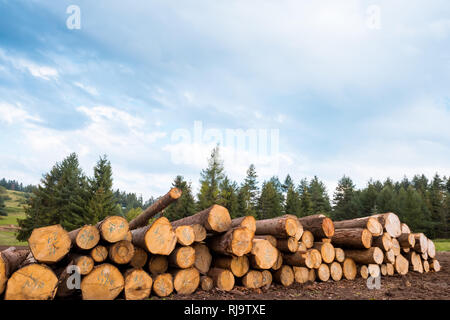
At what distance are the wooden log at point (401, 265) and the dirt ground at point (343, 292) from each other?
37.3 inches

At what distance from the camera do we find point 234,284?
18.8 feet

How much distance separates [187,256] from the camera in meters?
5.20

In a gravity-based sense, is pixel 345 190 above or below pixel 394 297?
above

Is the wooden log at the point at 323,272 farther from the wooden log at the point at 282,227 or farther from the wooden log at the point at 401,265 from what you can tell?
the wooden log at the point at 401,265

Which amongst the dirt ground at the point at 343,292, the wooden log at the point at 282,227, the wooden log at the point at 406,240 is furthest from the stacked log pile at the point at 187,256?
the wooden log at the point at 406,240

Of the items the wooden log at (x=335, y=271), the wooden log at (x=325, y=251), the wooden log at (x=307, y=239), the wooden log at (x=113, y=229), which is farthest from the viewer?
the wooden log at (x=335, y=271)

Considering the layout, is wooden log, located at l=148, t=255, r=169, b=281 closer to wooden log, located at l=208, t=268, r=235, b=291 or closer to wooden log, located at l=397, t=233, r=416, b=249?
wooden log, located at l=208, t=268, r=235, b=291

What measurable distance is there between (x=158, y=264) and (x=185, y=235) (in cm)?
80

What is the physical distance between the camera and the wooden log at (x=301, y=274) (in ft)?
20.6

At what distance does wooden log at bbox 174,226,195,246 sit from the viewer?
515cm

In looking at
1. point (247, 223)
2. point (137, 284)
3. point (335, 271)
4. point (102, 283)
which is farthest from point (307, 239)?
point (102, 283)

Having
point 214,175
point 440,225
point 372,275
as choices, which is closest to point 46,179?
point 214,175

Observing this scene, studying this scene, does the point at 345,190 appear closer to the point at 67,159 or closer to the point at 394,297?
the point at 67,159
